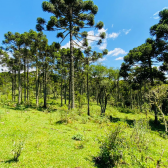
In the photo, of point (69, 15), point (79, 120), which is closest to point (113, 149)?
point (79, 120)

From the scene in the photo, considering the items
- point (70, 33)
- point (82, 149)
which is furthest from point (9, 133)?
point (70, 33)

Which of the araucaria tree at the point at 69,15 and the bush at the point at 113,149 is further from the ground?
the araucaria tree at the point at 69,15

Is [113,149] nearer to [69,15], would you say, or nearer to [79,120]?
[79,120]

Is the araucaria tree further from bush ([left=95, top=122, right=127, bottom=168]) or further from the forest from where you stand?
bush ([left=95, top=122, right=127, bottom=168])

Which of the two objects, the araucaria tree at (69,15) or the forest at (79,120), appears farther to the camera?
the araucaria tree at (69,15)

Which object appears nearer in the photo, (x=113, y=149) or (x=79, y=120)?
(x=113, y=149)

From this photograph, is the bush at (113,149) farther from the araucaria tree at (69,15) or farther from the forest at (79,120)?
the araucaria tree at (69,15)

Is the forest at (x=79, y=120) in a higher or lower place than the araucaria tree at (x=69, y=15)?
lower

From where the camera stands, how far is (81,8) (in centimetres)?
1459

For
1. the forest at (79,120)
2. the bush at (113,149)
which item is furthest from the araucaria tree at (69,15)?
the bush at (113,149)

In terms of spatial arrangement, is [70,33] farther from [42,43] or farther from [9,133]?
Result: [9,133]

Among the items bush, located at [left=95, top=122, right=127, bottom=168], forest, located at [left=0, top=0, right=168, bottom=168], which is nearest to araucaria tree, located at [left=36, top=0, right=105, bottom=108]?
forest, located at [left=0, top=0, right=168, bottom=168]

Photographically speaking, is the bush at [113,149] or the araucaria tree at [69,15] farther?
the araucaria tree at [69,15]

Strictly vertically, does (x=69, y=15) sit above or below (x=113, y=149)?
above
